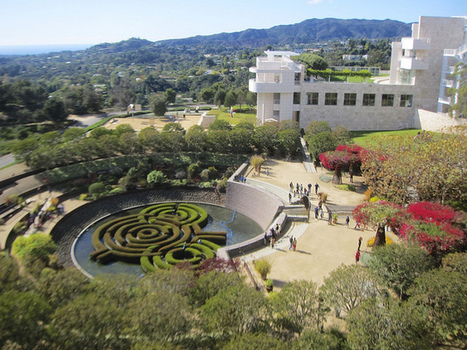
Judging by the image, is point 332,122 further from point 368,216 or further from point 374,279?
point 374,279

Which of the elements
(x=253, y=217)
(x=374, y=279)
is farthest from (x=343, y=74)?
(x=374, y=279)

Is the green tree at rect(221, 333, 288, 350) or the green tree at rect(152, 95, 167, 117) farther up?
the green tree at rect(152, 95, 167, 117)

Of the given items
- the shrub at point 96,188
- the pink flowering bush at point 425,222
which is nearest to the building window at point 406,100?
the pink flowering bush at point 425,222

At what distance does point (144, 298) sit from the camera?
16656 mm

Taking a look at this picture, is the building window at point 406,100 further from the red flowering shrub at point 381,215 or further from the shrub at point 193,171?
the red flowering shrub at point 381,215

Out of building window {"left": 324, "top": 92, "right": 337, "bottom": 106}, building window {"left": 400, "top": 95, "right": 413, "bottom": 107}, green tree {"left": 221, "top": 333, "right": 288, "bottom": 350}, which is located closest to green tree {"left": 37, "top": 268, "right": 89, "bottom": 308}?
green tree {"left": 221, "top": 333, "right": 288, "bottom": 350}

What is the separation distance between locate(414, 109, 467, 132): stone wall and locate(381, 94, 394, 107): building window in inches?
159

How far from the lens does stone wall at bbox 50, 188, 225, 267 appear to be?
3519cm

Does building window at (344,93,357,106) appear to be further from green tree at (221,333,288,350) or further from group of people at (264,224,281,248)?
green tree at (221,333,288,350)

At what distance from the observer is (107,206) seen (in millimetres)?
41750

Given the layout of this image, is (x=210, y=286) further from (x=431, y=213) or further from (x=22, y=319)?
(x=431, y=213)

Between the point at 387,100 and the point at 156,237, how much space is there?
4152cm

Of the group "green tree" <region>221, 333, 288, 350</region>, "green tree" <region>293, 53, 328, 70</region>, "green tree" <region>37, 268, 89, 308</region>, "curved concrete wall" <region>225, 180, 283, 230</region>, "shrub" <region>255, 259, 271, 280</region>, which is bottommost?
"curved concrete wall" <region>225, 180, 283, 230</region>

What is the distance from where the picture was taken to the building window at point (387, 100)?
59013 mm
